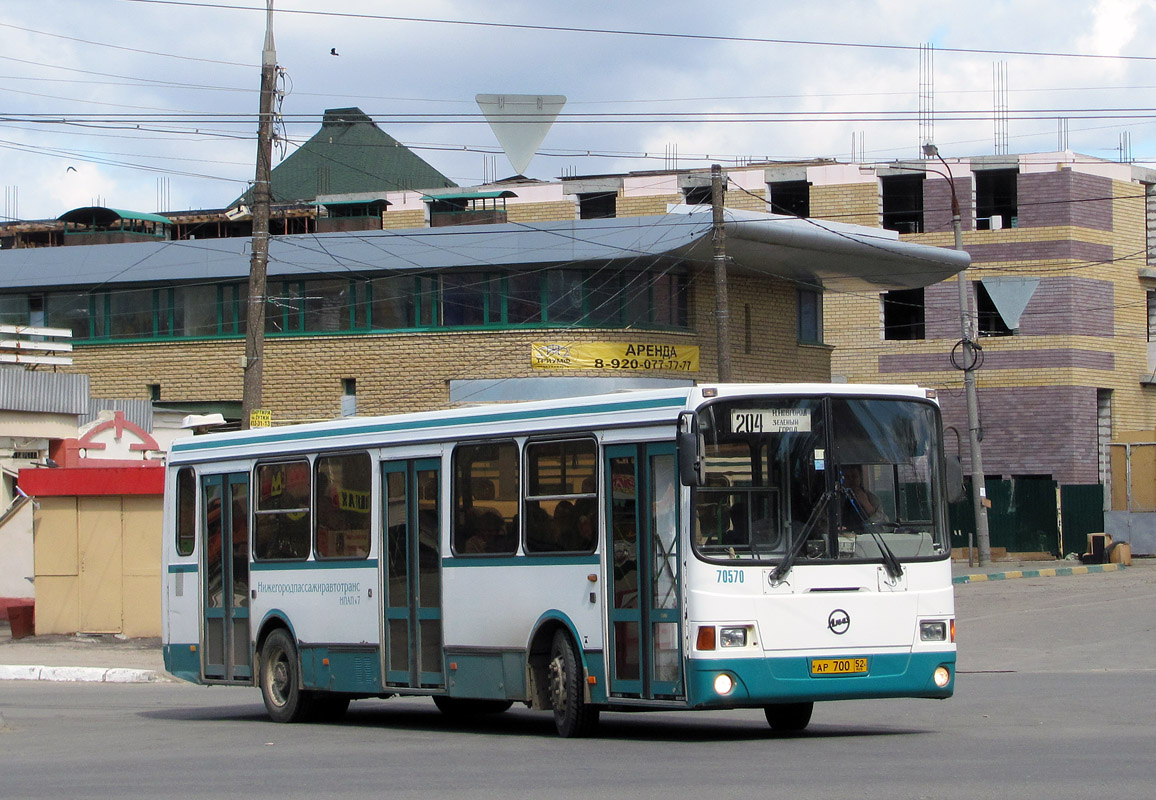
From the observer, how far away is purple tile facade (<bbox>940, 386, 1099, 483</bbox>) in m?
53.9

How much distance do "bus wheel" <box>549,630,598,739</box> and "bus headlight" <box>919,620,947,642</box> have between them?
2384 millimetres

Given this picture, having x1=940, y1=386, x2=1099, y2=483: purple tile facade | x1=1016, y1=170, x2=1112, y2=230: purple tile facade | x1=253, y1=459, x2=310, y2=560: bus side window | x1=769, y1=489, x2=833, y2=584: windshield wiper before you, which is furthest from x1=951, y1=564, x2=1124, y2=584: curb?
x1=769, y1=489, x2=833, y2=584: windshield wiper

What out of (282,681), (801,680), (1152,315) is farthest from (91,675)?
(1152,315)

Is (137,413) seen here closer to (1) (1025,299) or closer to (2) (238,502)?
(2) (238,502)

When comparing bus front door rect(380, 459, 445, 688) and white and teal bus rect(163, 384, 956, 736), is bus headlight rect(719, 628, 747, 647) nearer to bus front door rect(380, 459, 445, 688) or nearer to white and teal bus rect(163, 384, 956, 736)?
white and teal bus rect(163, 384, 956, 736)

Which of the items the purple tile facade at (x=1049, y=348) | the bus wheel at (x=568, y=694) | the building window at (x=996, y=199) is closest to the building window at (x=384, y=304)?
the purple tile facade at (x=1049, y=348)

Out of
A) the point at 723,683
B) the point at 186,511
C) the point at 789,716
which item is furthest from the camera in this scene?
the point at 186,511

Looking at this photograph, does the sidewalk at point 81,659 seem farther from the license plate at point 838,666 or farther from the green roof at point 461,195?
the green roof at point 461,195

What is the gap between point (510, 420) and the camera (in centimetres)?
1227

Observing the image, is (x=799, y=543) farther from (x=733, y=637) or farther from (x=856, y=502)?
(x=733, y=637)

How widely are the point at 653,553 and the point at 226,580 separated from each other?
19.4 feet

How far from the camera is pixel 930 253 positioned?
3928 cm

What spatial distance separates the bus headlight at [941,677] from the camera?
11.2 metres

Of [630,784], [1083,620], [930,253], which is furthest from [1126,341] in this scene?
[630,784]
